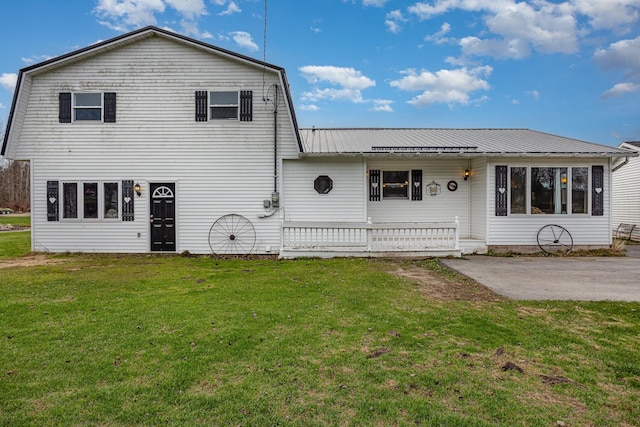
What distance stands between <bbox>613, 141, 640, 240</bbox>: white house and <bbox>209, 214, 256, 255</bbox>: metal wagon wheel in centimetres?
1514

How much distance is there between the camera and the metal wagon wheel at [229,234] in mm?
10391

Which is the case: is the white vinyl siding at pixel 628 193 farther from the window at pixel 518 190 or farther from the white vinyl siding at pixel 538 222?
the window at pixel 518 190

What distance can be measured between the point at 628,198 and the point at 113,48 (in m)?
20.7

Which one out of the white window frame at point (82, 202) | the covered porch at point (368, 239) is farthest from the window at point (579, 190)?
the white window frame at point (82, 202)

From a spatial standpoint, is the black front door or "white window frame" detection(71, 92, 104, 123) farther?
the black front door

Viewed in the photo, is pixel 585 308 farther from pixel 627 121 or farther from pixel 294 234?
pixel 627 121

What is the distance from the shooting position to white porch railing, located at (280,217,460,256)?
9656 mm

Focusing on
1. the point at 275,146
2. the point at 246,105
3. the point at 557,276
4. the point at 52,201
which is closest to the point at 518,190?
the point at 557,276

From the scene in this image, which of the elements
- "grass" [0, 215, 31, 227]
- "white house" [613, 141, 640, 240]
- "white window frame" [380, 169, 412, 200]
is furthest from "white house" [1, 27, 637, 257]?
"grass" [0, 215, 31, 227]

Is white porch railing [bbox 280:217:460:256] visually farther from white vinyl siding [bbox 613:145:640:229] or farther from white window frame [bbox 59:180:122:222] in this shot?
white vinyl siding [bbox 613:145:640:229]

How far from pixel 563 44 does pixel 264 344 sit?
24.4 meters

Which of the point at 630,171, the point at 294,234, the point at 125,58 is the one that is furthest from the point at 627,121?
the point at 125,58

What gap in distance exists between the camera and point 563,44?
19.5 metres

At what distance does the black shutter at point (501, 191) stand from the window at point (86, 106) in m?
12.3
